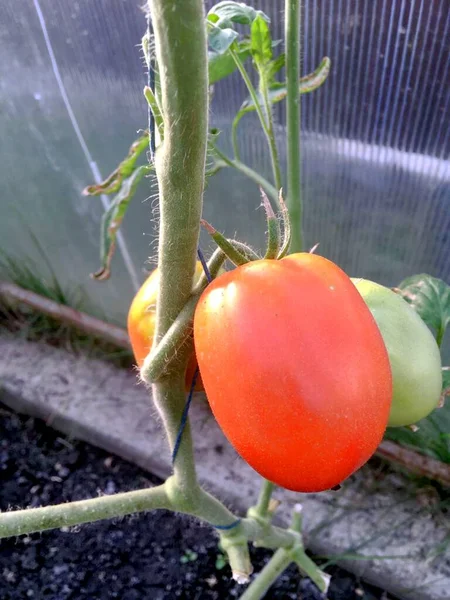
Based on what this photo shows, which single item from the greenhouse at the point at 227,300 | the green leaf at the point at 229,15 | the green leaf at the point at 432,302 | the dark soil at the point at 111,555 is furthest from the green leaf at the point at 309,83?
the dark soil at the point at 111,555

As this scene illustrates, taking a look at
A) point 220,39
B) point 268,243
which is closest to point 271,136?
point 220,39

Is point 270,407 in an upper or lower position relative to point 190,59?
lower

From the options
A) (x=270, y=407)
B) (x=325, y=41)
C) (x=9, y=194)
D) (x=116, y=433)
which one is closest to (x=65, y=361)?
(x=116, y=433)

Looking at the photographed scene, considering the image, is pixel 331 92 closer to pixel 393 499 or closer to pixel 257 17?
pixel 257 17

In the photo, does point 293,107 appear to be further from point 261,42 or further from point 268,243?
point 268,243

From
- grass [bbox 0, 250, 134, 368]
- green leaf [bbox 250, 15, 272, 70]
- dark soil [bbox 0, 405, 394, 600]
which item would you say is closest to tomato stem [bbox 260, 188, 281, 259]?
green leaf [bbox 250, 15, 272, 70]

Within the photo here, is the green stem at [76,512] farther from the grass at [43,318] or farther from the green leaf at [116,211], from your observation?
the grass at [43,318]
